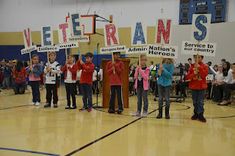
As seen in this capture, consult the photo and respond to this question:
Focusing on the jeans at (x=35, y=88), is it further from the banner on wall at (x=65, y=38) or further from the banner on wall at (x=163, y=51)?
the banner on wall at (x=163, y=51)

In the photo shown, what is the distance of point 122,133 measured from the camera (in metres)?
6.27

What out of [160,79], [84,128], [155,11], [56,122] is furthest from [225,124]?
[155,11]

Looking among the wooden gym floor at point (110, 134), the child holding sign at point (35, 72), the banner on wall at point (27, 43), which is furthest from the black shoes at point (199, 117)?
the banner on wall at point (27, 43)

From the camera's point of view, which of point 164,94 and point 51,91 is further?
point 51,91

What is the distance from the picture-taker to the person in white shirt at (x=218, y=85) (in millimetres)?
11570

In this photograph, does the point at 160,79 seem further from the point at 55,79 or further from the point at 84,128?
the point at 55,79

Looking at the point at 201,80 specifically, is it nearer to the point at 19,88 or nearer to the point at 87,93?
the point at 87,93

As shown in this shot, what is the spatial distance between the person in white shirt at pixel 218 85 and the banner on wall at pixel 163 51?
447cm

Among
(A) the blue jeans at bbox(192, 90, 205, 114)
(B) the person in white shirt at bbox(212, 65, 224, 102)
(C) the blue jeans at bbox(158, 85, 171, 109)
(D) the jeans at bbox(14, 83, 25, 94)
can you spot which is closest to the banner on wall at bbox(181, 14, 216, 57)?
(A) the blue jeans at bbox(192, 90, 205, 114)

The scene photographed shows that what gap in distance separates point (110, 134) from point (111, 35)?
326 centimetres

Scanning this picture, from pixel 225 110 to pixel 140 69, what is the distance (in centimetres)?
337

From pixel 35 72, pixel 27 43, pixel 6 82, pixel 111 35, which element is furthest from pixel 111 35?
pixel 6 82

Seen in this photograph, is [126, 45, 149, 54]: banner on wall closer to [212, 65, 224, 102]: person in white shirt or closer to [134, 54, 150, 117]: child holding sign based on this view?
[134, 54, 150, 117]: child holding sign

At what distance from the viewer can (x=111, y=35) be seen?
28.1ft
